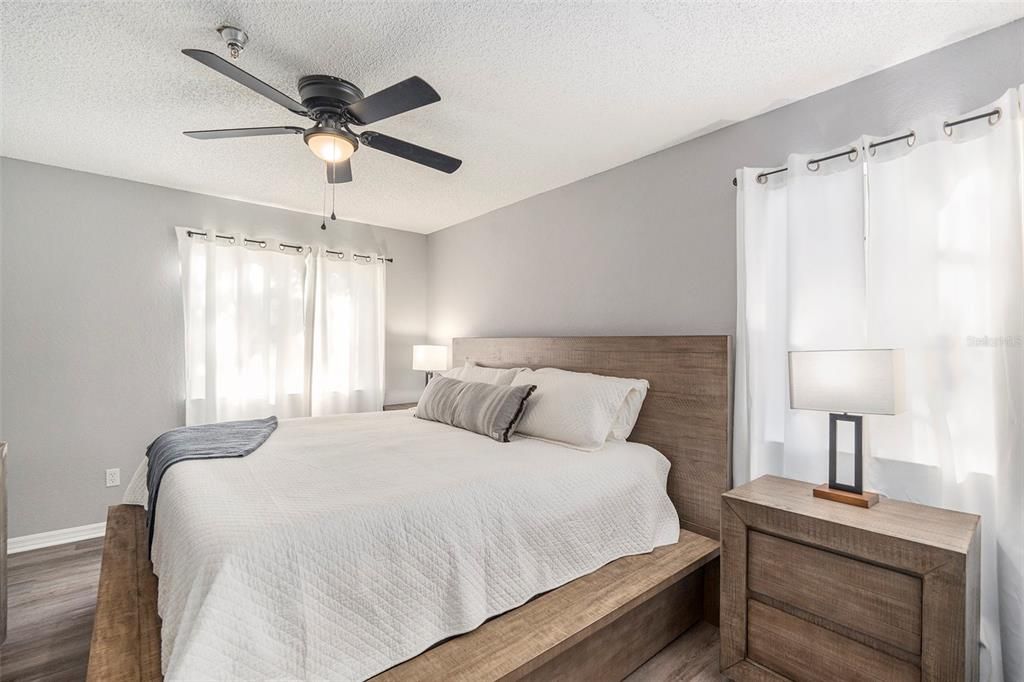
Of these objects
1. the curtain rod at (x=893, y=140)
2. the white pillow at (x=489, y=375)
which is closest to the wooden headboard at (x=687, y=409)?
the white pillow at (x=489, y=375)

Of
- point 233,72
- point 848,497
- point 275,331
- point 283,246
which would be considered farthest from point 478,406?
point 283,246

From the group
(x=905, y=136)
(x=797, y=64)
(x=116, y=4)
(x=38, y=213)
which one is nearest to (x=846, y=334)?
(x=905, y=136)

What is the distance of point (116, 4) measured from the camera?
5.35ft

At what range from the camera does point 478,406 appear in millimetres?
2781

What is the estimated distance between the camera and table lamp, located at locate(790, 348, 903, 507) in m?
1.67

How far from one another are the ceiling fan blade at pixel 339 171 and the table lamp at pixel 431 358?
2113 millimetres

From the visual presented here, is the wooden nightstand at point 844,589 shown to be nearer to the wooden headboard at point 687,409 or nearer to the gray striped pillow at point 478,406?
the wooden headboard at point 687,409

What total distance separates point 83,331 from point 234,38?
2.66 meters

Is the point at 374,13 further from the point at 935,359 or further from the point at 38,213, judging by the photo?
the point at 38,213

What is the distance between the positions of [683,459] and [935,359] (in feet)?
3.73

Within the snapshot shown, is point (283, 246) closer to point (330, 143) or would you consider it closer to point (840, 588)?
point (330, 143)

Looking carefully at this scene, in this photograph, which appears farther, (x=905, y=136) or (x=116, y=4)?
(x=905, y=136)

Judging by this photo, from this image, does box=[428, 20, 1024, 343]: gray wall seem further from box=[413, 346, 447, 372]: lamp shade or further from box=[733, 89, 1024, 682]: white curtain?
box=[413, 346, 447, 372]: lamp shade

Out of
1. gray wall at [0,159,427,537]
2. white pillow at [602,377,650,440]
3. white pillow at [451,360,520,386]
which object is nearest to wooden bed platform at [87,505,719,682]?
white pillow at [602,377,650,440]
